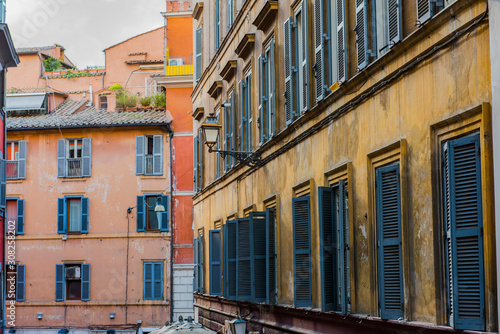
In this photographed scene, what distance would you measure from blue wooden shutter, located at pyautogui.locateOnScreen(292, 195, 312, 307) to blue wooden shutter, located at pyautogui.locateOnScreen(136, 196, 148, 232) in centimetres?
2577

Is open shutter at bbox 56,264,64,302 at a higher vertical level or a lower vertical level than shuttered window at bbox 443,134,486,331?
lower

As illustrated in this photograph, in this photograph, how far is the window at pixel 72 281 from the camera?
38.9m

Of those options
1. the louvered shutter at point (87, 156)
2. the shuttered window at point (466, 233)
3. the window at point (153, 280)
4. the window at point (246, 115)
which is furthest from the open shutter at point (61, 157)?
the shuttered window at point (466, 233)

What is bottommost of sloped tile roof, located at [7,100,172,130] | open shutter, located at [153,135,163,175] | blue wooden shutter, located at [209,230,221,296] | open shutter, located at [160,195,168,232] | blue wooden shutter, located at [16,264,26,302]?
blue wooden shutter, located at [16,264,26,302]

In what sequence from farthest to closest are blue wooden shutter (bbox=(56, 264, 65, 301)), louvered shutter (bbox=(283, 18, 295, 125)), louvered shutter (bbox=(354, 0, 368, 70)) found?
blue wooden shutter (bbox=(56, 264, 65, 301)) < louvered shutter (bbox=(283, 18, 295, 125)) < louvered shutter (bbox=(354, 0, 368, 70))

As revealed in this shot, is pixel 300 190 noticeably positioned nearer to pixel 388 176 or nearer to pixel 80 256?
pixel 388 176

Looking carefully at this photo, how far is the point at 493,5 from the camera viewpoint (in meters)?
7.02

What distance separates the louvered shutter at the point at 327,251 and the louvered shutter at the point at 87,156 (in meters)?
29.2

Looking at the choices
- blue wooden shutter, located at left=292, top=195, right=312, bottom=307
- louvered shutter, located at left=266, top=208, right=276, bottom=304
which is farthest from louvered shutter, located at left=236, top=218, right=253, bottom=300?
blue wooden shutter, located at left=292, top=195, right=312, bottom=307

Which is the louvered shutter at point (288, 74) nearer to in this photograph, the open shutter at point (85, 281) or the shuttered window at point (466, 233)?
the shuttered window at point (466, 233)

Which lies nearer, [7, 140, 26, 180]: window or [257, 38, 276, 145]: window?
[257, 38, 276, 145]: window

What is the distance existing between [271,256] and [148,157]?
23826 millimetres

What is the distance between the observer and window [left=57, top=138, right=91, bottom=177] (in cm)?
4009

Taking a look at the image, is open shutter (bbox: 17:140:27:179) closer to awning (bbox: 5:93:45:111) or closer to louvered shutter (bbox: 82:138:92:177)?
louvered shutter (bbox: 82:138:92:177)
